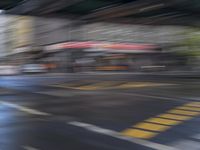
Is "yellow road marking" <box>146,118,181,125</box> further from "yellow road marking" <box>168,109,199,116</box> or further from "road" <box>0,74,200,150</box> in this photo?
"yellow road marking" <box>168,109,199,116</box>

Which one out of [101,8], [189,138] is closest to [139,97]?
[189,138]

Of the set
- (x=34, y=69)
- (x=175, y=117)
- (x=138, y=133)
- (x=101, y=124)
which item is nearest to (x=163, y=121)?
(x=175, y=117)

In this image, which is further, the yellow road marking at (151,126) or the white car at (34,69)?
the white car at (34,69)

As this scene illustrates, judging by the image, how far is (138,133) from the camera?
8609 millimetres

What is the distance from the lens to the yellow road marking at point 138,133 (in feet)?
27.3

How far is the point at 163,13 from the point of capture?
37906 mm

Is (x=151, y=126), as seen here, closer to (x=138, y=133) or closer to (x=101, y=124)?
(x=138, y=133)

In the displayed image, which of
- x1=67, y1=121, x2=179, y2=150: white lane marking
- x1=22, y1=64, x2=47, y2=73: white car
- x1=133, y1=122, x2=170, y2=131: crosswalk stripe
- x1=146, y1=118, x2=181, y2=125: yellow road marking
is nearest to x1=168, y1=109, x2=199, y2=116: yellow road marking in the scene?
x1=146, y1=118, x2=181, y2=125: yellow road marking

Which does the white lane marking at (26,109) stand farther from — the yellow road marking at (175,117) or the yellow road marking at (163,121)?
the yellow road marking at (175,117)

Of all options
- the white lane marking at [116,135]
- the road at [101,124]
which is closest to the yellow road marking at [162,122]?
the road at [101,124]

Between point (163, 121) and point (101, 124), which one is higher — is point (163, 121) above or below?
below

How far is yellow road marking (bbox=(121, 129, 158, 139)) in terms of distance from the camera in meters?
8.33

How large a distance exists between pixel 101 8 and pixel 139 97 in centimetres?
2044

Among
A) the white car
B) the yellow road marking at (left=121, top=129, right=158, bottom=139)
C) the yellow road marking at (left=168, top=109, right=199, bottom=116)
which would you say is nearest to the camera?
the yellow road marking at (left=121, top=129, right=158, bottom=139)
